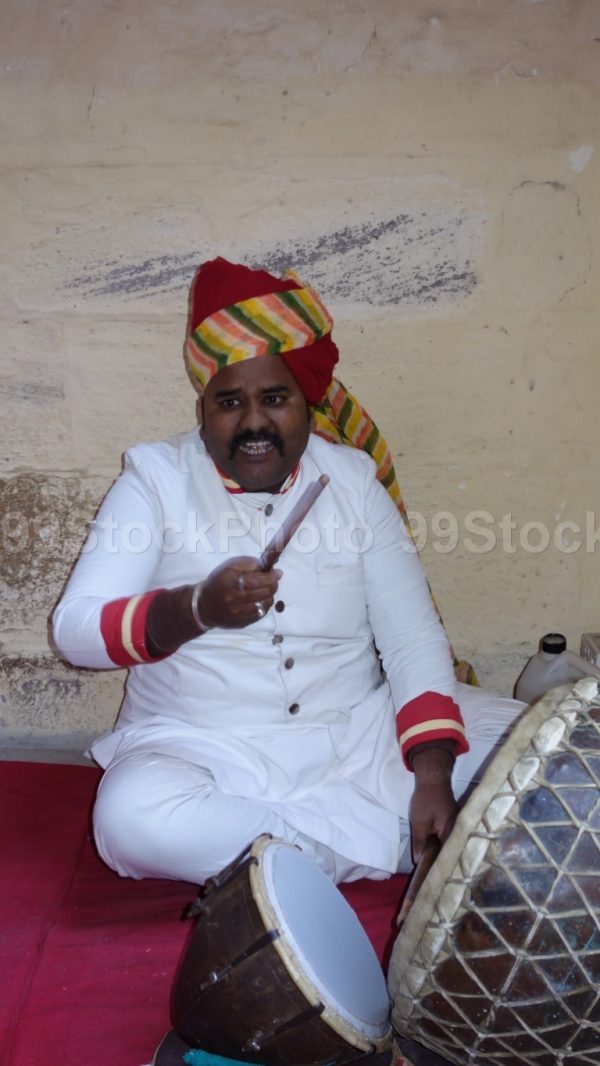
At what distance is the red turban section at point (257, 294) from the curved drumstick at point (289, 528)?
26cm

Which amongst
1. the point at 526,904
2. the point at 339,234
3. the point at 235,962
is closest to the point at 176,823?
the point at 235,962

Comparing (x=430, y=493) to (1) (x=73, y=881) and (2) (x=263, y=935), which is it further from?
(2) (x=263, y=935)

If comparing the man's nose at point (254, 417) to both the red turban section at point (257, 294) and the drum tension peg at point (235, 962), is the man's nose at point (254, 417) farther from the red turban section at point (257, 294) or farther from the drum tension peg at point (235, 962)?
the drum tension peg at point (235, 962)

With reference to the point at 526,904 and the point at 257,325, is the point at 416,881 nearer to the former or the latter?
the point at 526,904

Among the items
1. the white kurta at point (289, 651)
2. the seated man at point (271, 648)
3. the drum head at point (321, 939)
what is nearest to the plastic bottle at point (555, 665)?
the seated man at point (271, 648)

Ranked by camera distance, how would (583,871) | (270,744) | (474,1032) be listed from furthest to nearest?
(270,744) < (474,1032) < (583,871)

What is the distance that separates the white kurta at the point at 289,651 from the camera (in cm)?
234

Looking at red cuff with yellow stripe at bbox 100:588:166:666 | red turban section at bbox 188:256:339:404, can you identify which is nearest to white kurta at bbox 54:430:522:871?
red cuff with yellow stripe at bbox 100:588:166:666

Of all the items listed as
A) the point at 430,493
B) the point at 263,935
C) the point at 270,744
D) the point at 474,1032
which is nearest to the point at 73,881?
the point at 270,744

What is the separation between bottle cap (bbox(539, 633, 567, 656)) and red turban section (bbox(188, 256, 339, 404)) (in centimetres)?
118

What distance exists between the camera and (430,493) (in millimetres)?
3195

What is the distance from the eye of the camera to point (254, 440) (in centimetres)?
234

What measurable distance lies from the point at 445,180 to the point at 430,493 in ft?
3.05

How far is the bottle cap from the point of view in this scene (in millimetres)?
3143
